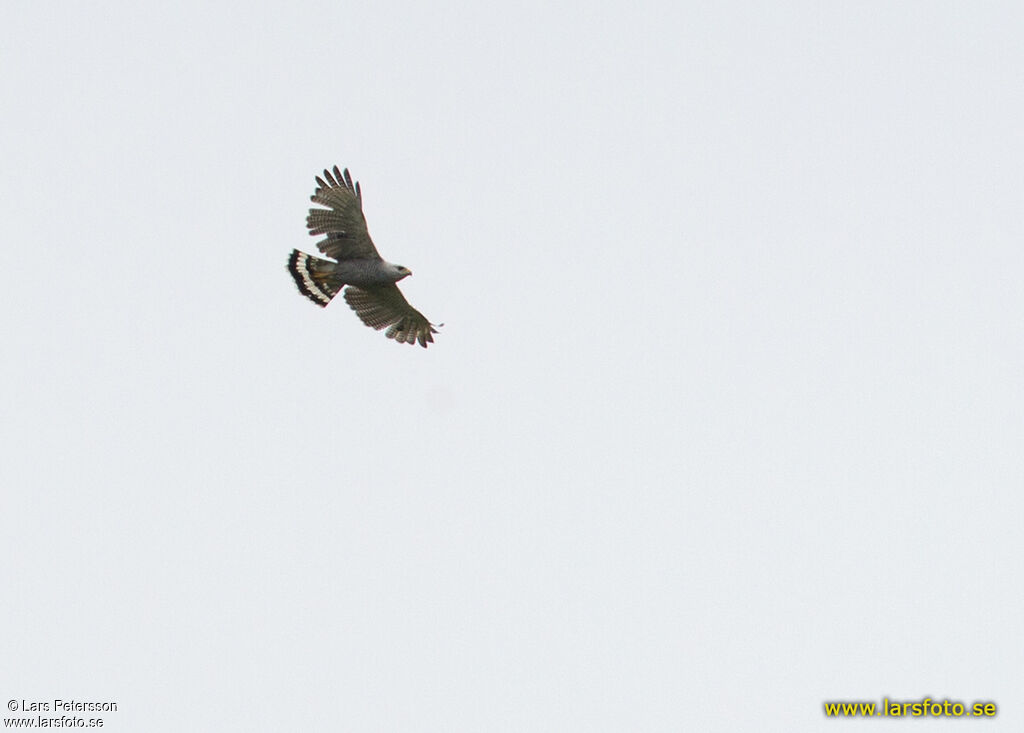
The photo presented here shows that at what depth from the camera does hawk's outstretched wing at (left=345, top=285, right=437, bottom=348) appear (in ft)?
105

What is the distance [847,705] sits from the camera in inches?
1206

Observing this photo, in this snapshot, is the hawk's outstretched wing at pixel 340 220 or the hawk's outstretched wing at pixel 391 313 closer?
the hawk's outstretched wing at pixel 340 220

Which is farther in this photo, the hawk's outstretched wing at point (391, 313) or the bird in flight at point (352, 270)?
the hawk's outstretched wing at point (391, 313)

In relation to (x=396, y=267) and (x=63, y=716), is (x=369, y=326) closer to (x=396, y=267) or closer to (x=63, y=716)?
(x=396, y=267)

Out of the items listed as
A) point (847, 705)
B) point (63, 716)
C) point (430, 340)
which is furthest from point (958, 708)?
point (63, 716)

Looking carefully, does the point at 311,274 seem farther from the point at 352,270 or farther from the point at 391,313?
the point at 391,313

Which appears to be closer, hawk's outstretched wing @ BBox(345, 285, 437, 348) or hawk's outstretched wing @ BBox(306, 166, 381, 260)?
hawk's outstretched wing @ BBox(306, 166, 381, 260)

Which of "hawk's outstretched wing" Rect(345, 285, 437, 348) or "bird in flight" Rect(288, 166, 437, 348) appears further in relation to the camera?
"hawk's outstretched wing" Rect(345, 285, 437, 348)

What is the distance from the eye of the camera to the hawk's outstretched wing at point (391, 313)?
31875 millimetres

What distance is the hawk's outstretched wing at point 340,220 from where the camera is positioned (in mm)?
29750

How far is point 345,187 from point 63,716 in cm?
1312

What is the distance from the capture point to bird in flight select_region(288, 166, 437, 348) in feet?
98.0

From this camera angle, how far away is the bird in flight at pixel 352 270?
1176 inches

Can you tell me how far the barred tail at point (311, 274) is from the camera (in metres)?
30.7
